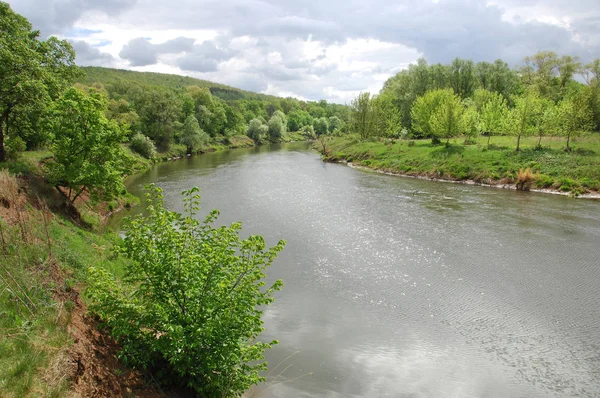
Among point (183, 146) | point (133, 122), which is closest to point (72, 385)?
point (133, 122)

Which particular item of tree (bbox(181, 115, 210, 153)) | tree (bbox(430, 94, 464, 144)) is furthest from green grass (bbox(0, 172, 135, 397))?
tree (bbox(181, 115, 210, 153))

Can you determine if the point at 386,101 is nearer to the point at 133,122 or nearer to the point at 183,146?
the point at 183,146

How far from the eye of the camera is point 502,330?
13.9 meters

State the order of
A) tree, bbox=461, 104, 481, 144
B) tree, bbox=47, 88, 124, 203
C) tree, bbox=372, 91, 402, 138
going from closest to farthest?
1. tree, bbox=47, 88, 124, 203
2. tree, bbox=461, 104, 481, 144
3. tree, bbox=372, 91, 402, 138

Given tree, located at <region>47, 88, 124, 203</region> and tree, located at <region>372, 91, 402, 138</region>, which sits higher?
tree, located at <region>372, 91, 402, 138</region>

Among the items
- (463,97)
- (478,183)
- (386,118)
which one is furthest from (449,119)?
(463,97)

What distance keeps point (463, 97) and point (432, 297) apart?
2730 inches

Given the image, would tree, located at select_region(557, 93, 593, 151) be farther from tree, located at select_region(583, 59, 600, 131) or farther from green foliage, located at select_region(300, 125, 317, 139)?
green foliage, located at select_region(300, 125, 317, 139)

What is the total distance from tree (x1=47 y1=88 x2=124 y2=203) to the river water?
869 cm

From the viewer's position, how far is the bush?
205 ft

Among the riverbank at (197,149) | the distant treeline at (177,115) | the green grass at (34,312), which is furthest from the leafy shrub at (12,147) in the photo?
the riverbank at (197,149)

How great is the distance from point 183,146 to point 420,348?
6939 centimetres

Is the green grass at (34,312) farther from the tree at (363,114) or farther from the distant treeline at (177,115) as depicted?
the tree at (363,114)

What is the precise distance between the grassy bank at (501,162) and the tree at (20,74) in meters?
38.6
